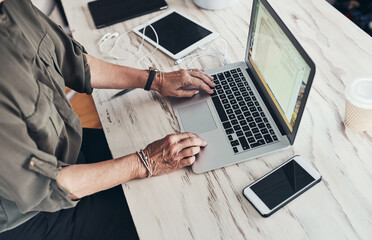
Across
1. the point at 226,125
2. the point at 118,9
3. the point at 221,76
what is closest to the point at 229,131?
the point at 226,125

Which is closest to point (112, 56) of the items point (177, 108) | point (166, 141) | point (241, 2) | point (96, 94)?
point (96, 94)

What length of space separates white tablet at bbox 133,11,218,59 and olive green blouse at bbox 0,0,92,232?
0.38m

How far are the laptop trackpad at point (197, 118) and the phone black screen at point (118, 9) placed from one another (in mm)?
560

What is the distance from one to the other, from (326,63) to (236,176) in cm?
51

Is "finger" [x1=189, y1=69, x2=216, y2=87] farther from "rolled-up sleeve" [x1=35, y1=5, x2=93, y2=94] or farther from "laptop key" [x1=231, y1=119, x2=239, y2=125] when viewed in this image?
"rolled-up sleeve" [x1=35, y1=5, x2=93, y2=94]

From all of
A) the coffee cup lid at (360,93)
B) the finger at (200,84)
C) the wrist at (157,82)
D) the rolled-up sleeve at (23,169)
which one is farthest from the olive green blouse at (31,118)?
the coffee cup lid at (360,93)

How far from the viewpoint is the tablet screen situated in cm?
119

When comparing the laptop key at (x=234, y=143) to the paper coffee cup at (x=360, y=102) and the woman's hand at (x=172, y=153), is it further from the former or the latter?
the paper coffee cup at (x=360, y=102)

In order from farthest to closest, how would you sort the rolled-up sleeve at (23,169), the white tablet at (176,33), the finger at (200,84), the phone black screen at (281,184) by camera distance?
the white tablet at (176,33)
the finger at (200,84)
the phone black screen at (281,184)
the rolled-up sleeve at (23,169)

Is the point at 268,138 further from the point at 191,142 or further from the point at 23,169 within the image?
the point at 23,169

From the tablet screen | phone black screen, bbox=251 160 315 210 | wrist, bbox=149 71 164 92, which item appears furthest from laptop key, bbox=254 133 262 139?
the tablet screen

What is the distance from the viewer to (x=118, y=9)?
4.52 feet

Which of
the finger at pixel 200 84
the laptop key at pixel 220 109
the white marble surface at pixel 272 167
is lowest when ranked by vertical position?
the white marble surface at pixel 272 167

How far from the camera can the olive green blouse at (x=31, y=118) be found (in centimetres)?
68
